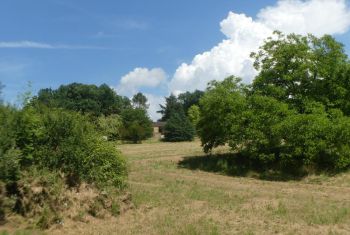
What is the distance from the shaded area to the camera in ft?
73.2

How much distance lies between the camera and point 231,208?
13.2 meters

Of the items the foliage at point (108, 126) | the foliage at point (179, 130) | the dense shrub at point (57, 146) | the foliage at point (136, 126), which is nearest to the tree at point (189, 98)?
the foliage at point (136, 126)

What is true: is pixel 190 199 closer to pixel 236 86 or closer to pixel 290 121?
pixel 290 121

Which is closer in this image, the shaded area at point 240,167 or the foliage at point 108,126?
the foliage at point 108,126

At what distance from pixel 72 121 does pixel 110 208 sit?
2602 millimetres

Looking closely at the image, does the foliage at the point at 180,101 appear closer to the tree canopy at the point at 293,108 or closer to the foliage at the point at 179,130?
the foliage at the point at 179,130

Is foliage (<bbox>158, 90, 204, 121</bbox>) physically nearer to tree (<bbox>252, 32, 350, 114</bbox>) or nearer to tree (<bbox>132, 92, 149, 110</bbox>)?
tree (<bbox>132, 92, 149, 110</bbox>)

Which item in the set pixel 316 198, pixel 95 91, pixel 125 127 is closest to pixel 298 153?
pixel 316 198

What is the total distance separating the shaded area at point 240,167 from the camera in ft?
73.2

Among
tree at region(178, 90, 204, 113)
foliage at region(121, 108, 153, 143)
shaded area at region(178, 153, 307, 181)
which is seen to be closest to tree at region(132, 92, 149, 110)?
tree at region(178, 90, 204, 113)

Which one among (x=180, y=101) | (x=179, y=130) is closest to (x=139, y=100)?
(x=180, y=101)

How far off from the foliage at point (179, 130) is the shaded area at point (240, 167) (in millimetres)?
36643

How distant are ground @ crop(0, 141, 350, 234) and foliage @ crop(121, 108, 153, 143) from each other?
43895mm

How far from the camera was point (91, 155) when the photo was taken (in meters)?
12.4
